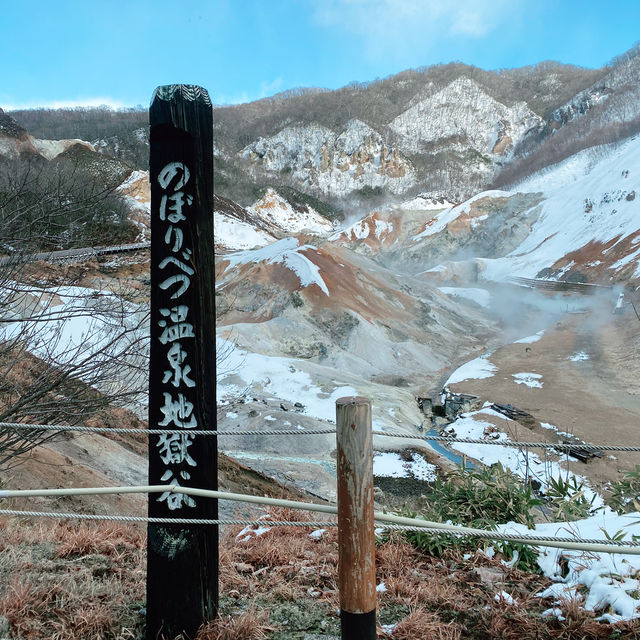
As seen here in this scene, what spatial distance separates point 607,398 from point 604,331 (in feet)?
39.7

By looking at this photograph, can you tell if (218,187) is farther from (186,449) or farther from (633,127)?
(186,449)

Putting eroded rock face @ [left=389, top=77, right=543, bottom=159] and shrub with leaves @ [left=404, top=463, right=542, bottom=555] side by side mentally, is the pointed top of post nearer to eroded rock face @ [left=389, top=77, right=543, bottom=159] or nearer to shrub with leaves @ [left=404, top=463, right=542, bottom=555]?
shrub with leaves @ [left=404, top=463, right=542, bottom=555]

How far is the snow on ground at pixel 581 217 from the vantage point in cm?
4815

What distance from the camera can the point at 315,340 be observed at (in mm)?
27438

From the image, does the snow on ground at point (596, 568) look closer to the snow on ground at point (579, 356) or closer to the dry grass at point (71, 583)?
the dry grass at point (71, 583)

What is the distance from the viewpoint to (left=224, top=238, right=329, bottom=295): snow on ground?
31391mm

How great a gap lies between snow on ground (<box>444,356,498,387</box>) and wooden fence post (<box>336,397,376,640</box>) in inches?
908

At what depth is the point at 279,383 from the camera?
21.5 m

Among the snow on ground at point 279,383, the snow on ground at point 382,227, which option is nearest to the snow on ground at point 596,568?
the snow on ground at point 279,383

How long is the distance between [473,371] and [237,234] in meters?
38.4

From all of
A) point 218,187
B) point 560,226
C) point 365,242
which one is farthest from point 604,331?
point 218,187

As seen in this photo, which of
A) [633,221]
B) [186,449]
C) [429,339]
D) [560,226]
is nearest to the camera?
[186,449]

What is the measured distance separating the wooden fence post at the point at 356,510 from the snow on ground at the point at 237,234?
54.3 m

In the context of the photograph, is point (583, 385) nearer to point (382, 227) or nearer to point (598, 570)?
point (598, 570)
